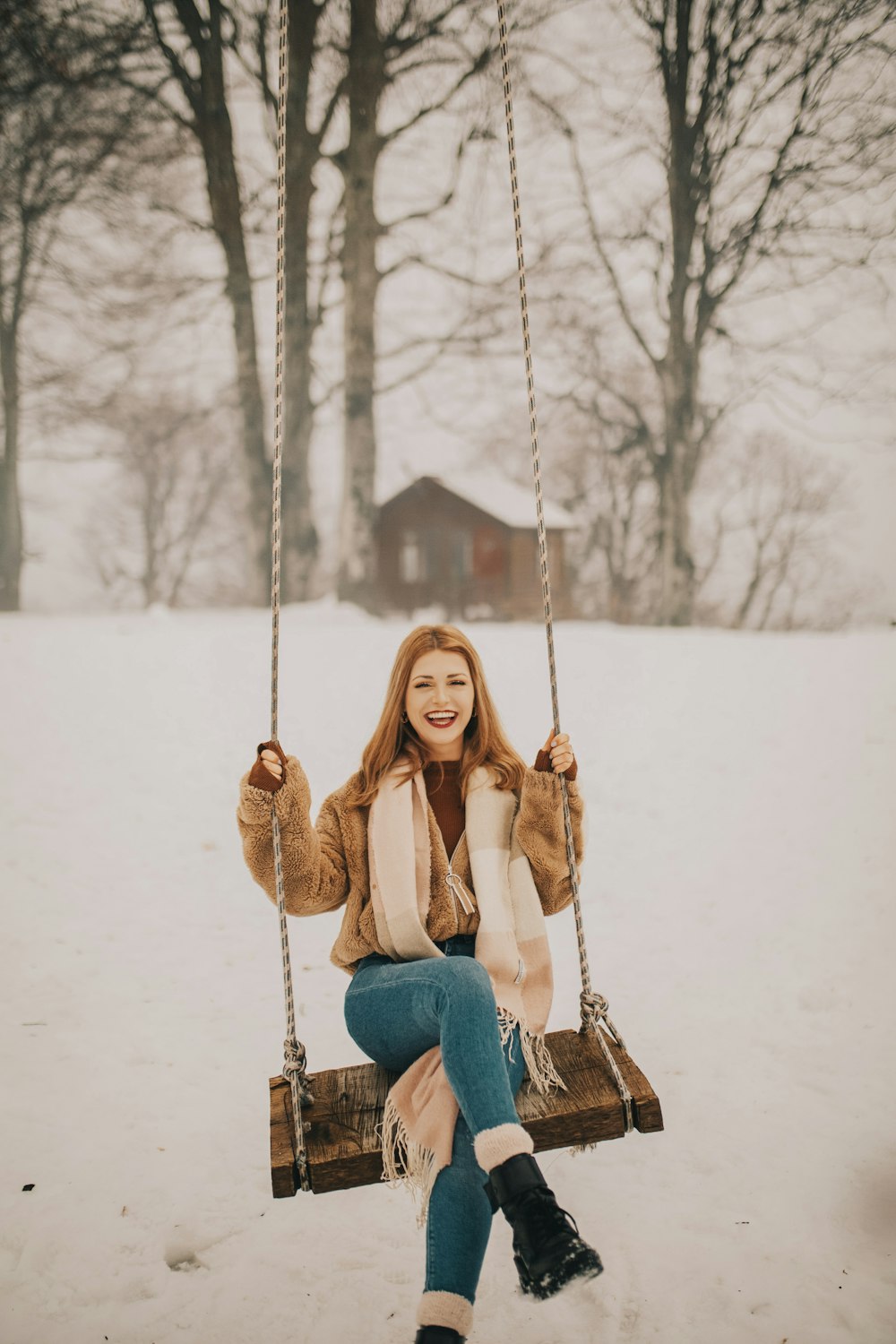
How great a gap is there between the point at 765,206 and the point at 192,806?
196 inches

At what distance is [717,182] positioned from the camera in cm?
559

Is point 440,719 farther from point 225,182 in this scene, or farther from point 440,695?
point 225,182

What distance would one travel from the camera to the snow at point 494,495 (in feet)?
18.7

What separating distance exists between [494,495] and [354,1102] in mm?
4649

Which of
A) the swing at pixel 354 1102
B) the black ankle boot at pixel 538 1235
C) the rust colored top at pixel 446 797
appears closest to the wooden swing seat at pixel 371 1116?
the swing at pixel 354 1102

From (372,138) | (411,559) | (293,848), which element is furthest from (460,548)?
(293,848)

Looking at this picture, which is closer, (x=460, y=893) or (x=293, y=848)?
(x=293, y=848)

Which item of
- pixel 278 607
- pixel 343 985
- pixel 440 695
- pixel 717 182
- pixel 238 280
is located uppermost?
pixel 717 182

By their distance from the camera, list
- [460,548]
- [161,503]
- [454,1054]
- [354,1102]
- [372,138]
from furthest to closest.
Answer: [161,503]
[460,548]
[372,138]
[354,1102]
[454,1054]

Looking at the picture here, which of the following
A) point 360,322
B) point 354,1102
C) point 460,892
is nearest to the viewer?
point 354,1102

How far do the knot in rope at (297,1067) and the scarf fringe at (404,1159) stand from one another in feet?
0.53

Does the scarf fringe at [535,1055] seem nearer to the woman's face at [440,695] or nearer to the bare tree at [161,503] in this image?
the woman's face at [440,695]

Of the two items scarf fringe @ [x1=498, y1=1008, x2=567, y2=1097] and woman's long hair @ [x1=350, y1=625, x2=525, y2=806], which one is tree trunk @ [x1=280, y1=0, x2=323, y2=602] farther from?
scarf fringe @ [x1=498, y1=1008, x2=567, y2=1097]

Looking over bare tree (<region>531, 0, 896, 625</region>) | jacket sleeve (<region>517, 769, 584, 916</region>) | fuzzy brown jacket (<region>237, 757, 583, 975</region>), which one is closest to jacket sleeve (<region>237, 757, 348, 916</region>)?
fuzzy brown jacket (<region>237, 757, 583, 975</region>)
